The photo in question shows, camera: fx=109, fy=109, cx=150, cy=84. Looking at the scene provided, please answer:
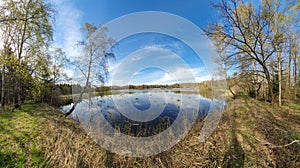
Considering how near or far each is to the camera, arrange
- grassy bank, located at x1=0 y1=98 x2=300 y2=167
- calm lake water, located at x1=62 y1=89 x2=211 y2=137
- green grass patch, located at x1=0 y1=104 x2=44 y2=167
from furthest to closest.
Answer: calm lake water, located at x1=62 y1=89 x2=211 y2=137
green grass patch, located at x1=0 y1=104 x2=44 y2=167
grassy bank, located at x1=0 y1=98 x2=300 y2=167

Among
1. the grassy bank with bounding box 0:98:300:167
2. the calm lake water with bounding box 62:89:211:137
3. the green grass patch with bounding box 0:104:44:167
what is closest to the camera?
the grassy bank with bounding box 0:98:300:167

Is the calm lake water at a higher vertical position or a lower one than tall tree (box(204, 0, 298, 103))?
lower

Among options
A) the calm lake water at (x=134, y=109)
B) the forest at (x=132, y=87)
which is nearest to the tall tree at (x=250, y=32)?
the forest at (x=132, y=87)

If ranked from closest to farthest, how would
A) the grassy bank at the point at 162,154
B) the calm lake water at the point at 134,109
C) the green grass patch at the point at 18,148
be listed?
the grassy bank at the point at 162,154
the green grass patch at the point at 18,148
the calm lake water at the point at 134,109

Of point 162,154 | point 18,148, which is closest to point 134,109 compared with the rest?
point 162,154

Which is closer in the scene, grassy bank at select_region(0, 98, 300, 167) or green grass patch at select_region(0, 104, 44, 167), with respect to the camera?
grassy bank at select_region(0, 98, 300, 167)

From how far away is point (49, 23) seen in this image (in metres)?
6.77

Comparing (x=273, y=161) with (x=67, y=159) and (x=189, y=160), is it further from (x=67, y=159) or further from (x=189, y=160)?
(x=67, y=159)

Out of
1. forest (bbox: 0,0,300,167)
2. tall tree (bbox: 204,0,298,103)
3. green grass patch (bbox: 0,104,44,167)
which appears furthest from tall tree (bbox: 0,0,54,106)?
tall tree (bbox: 204,0,298,103)

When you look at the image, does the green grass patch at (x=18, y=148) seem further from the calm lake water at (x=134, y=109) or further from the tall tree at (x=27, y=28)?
the tall tree at (x=27, y=28)

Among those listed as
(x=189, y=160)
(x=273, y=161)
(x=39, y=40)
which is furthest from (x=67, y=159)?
(x=39, y=40)

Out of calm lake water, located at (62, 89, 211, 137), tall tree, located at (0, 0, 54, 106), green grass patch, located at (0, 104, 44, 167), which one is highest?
tall tree, located at (0, 0, 54, 106)

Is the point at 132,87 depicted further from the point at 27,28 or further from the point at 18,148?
the point at 27,28

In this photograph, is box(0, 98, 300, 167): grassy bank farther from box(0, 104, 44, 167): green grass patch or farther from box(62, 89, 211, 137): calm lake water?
box(62, 89, 211, 137): calm lake water
